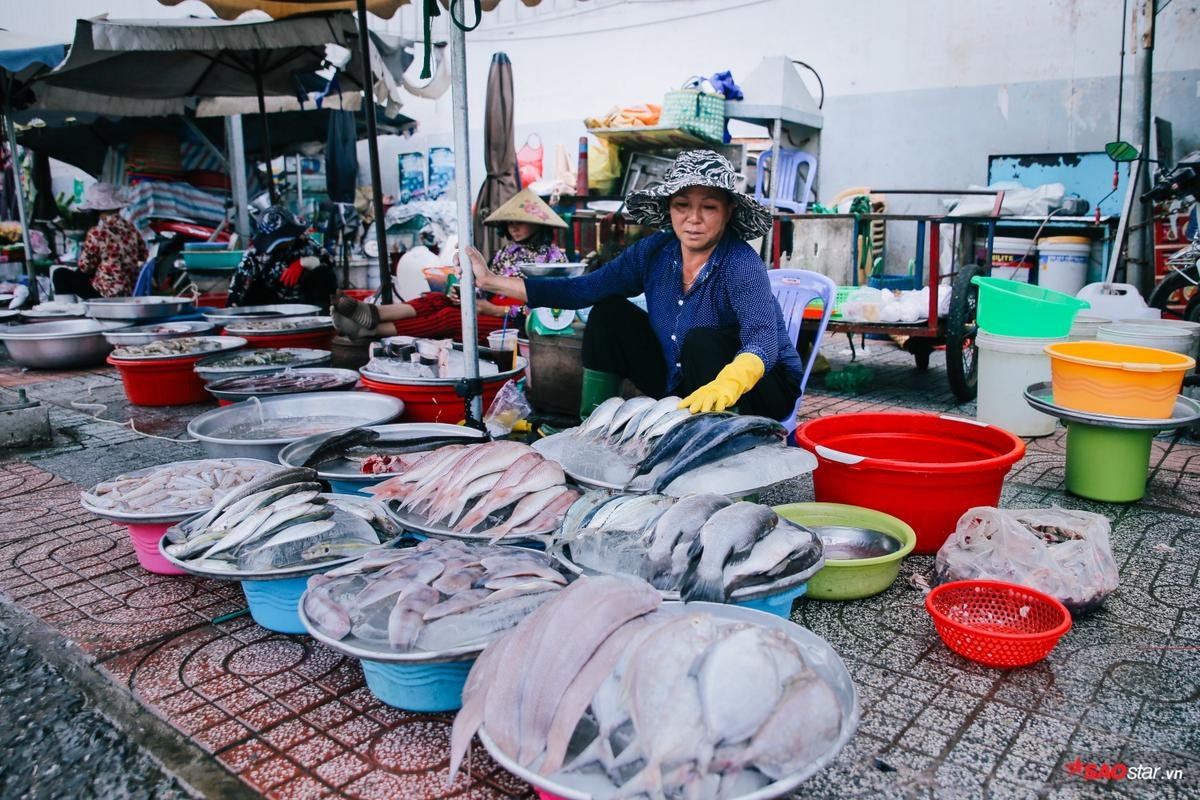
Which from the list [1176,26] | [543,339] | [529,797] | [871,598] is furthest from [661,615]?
[1176,26]

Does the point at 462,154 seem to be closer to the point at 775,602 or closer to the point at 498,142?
the point at 775,602

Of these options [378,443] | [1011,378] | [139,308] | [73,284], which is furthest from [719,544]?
[73,284]

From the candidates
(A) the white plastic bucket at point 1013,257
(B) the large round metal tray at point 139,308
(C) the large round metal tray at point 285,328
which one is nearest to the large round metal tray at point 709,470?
(C) the large round metal tray at point 285,328

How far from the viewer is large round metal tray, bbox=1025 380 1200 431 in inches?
137

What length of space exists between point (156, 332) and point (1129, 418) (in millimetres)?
6805

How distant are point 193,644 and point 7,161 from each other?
13.6 metres

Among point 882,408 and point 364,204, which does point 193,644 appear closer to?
point 882,408

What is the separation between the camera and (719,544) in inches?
85.5

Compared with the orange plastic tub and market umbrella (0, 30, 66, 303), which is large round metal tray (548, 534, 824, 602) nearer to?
the orange plastic tub

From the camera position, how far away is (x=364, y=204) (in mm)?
16031

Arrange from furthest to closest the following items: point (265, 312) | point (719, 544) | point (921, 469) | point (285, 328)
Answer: point (265, 312), point (285, 328), point (921, 469), point (719, 544)

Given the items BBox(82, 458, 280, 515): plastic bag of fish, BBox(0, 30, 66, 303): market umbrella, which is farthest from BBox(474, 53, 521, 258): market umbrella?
BBox(82, 458, 280, 515): plastic bag of fish

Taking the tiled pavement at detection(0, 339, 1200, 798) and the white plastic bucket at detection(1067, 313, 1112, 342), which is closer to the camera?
the tiled pavement at detection(0, 339, 1200, 798)

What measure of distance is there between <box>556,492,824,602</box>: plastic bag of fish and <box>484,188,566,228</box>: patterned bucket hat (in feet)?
15.7
